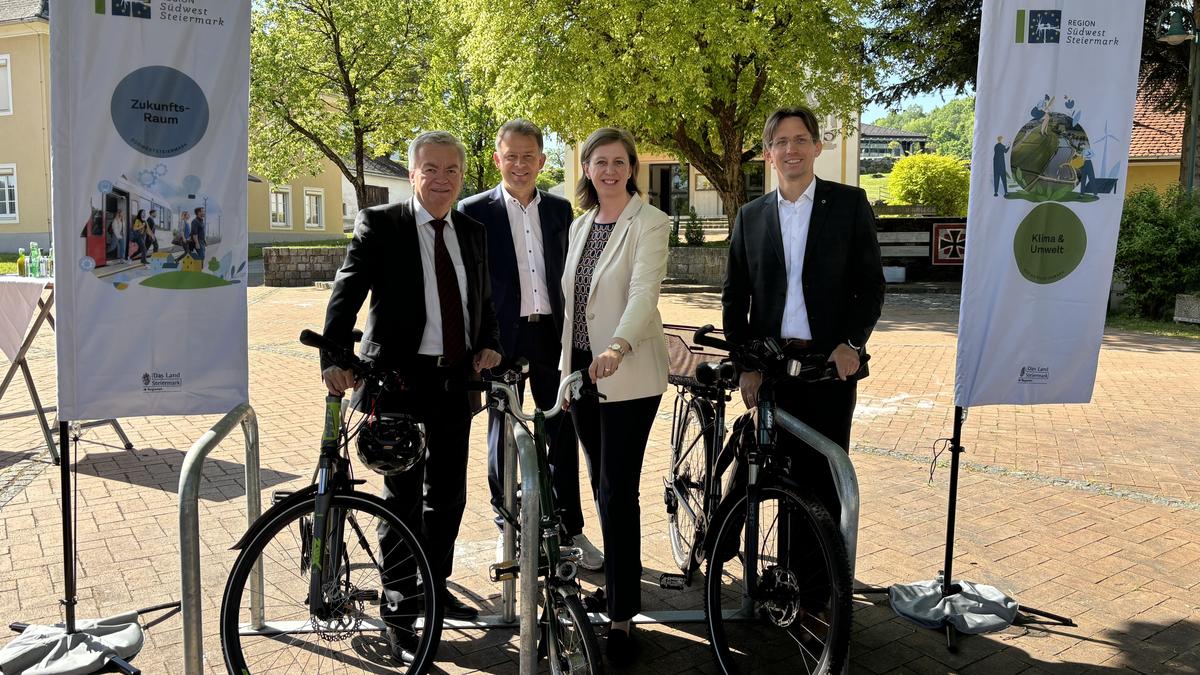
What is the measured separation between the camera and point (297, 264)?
23625mm

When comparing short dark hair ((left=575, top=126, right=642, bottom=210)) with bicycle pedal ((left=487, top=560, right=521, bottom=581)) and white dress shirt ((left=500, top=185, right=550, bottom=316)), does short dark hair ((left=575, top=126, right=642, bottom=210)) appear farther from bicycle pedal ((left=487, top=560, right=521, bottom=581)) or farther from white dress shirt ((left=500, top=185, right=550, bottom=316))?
bicycle pedal ((left=487, top=560, right=521, bottom=581))

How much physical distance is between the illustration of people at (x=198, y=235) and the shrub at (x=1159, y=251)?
1475 centimetres

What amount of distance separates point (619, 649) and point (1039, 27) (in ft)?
9.96

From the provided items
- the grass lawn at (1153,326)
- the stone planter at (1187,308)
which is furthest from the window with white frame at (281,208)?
the stone planter at (1187,308)

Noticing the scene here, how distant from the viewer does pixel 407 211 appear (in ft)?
12.2

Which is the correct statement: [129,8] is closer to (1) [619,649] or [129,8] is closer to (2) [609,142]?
(2) [609,142]

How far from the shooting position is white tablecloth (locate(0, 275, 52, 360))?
21.3ft

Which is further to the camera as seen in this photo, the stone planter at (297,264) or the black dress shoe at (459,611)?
the stone planter at (297,264)

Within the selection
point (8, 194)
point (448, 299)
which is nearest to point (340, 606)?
point (448, 299)

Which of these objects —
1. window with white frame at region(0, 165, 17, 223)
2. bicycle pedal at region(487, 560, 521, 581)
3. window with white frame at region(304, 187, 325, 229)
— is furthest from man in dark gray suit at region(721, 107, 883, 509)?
window with white frame at region(304, 187, 325, 229)

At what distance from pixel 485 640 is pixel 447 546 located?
1.40ft

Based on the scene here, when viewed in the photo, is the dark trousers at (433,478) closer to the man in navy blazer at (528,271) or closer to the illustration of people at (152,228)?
the man in navy blazer at (528,271)

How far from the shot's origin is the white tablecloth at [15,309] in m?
6.50

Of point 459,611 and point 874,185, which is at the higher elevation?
point 874,185
